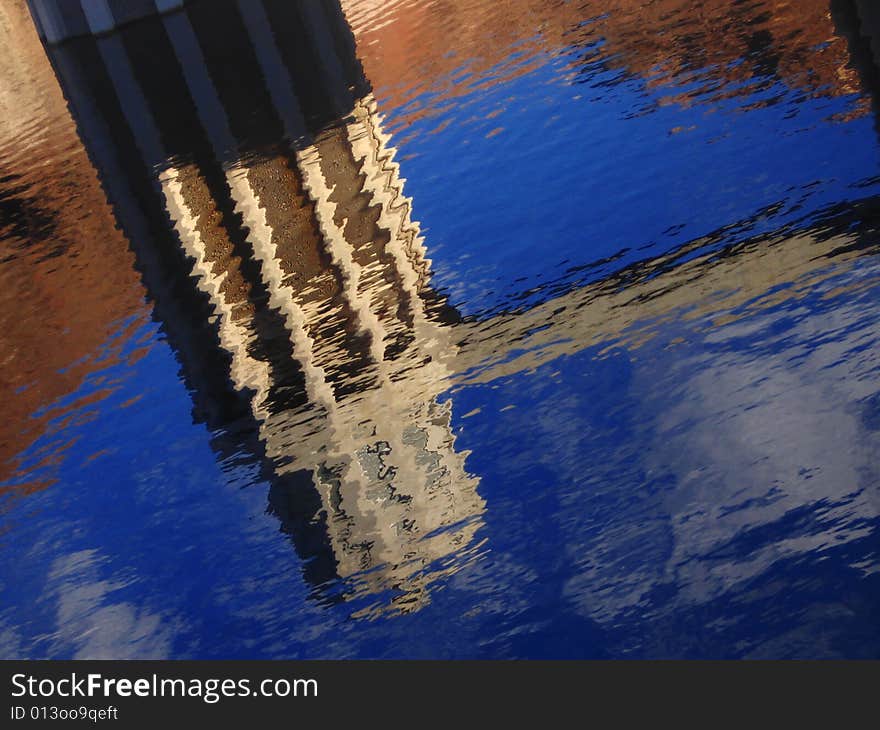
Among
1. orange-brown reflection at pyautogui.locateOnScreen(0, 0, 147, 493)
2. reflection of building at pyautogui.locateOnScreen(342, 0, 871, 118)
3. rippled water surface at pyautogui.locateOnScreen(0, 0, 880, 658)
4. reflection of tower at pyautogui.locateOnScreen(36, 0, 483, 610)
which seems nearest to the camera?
rippled water surface at pyautogui.locateOnScreen(0, 0, 880, 658)

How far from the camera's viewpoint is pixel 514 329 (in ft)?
27.8

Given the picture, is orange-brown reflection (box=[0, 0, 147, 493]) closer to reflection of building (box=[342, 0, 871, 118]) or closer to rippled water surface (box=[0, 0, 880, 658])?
rippled water surface (box=[0, 0, 880, 658])

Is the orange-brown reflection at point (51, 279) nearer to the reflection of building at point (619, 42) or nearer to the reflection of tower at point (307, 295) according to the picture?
the reflection of tower at point (307, 295)

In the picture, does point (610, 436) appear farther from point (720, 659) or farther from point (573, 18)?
point (573, 18)

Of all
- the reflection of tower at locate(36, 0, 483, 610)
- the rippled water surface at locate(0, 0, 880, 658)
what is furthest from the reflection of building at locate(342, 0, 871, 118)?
the reflection of tower at locate(36, 0, 483, 610)

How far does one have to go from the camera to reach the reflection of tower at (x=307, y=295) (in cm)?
682

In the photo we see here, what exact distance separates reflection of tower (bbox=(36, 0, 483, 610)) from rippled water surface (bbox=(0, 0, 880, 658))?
36 millimetres

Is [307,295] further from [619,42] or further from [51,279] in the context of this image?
Result: [619,42]

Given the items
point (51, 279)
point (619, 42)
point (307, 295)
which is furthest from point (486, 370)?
point (619, 42)

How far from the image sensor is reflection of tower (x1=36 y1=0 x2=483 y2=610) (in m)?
6.82

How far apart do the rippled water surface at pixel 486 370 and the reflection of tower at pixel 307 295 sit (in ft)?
0.12

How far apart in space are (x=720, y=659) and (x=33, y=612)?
161 inches

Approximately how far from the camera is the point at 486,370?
8.00 metres

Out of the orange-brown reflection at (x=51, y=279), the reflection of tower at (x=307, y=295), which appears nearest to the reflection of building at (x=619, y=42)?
the reflection of tower at (x=307, y=295)
